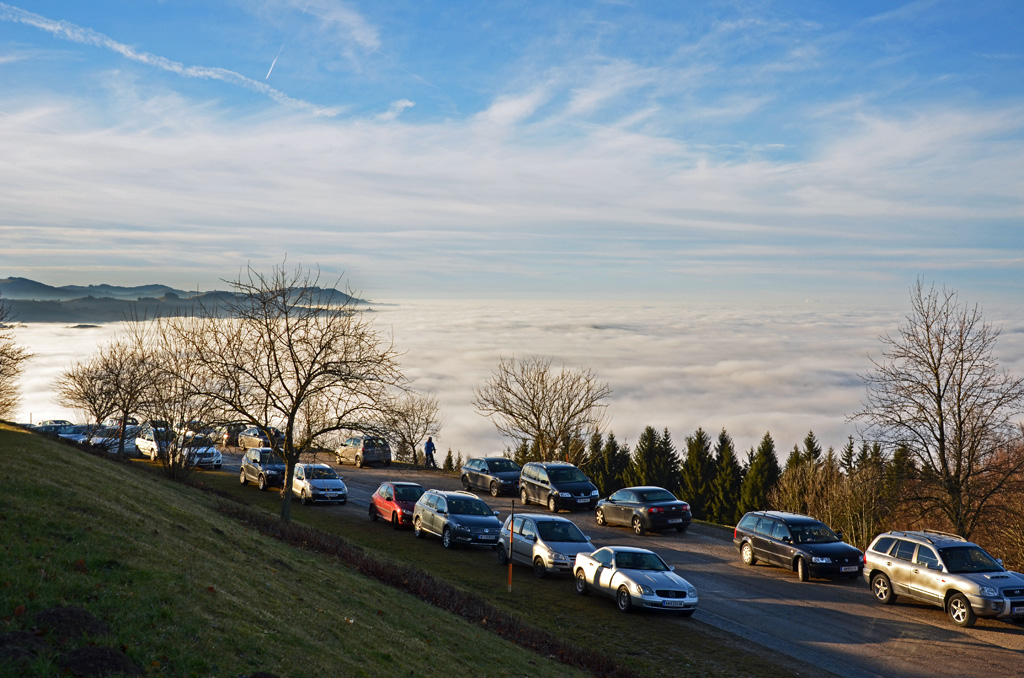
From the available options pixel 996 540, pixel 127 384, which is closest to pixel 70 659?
pixel 127 384

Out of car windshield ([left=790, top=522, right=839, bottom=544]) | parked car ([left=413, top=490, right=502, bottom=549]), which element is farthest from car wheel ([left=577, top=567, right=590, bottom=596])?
car windshield ([left=790, top=522, right=839, bottom=544])

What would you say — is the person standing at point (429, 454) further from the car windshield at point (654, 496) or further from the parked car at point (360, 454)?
the car windshield at point (654, 496)

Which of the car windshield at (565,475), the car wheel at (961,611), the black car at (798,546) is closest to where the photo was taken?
the car wheel at (961,611)

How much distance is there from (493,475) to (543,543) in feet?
49.2

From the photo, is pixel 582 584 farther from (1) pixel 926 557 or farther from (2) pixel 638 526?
(1) pixel 926 557

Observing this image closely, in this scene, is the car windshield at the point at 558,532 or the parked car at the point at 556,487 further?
the parked car at the point at 556,487

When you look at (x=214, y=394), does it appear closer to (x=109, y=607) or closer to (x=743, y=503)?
(x=109, y=607)

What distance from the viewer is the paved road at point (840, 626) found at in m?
15.8

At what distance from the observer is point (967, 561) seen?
19047 millimetres

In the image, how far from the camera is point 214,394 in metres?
25.2

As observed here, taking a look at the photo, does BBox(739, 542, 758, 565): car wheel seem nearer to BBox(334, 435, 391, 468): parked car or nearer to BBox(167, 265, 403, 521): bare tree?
BBox(167, 265, 403, 521): bare tree

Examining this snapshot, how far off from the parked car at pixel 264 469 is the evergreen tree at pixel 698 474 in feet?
177

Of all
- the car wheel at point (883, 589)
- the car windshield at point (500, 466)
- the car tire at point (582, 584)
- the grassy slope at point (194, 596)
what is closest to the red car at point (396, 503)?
the car windshield at point (500, 466)

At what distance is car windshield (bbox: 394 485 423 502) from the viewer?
97.9 ft
